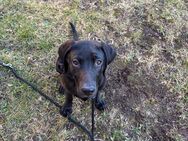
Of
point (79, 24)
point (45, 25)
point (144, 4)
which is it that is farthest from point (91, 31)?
point (144, 4)

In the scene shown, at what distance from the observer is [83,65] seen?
3.29 m

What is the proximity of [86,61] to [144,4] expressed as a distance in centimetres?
215

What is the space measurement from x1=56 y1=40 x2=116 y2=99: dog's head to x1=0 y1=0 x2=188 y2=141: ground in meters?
0.77

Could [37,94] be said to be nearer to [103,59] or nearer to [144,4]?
[103,59]

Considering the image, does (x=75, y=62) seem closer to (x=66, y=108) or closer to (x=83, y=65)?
(x=83, y=65)

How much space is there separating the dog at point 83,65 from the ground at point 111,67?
24.7 inches

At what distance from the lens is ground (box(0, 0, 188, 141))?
4020 mm

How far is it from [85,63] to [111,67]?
1.20 meters

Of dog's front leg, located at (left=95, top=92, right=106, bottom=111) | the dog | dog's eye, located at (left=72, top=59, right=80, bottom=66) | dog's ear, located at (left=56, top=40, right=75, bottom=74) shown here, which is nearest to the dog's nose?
the dog

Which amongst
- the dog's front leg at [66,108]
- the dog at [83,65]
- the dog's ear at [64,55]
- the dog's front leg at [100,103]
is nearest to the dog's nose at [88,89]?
the dog at [83,65]

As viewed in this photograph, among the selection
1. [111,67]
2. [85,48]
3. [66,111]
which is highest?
[85,48]

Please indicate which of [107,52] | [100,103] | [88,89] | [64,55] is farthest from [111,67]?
[88,89]

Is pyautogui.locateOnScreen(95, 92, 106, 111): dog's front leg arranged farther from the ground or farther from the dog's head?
the dog's head

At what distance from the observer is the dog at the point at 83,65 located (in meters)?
3.24
